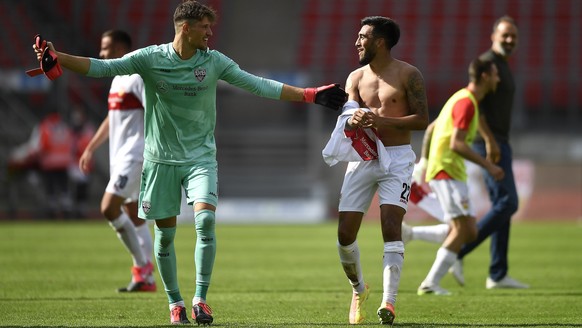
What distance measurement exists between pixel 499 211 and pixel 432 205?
2.50 feet

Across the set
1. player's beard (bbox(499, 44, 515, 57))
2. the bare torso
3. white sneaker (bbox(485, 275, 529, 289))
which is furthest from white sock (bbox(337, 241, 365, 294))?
player's beard (bbox(499, 44, 515, 57))

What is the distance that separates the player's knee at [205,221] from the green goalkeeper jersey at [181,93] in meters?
0.47

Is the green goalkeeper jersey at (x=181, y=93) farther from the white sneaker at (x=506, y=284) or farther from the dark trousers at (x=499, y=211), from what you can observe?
the white sneaker at (x=506, y=284)

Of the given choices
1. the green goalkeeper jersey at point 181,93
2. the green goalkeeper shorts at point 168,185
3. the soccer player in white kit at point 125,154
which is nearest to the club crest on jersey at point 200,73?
the green goalkeeper jersey at point 181,93

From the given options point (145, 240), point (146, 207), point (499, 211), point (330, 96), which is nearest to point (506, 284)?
point (499, 211)

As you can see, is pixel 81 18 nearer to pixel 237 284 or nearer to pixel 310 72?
pixel 310 72

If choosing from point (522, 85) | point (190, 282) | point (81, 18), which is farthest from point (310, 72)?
point (190, 282)

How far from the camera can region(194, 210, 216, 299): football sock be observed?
839cm

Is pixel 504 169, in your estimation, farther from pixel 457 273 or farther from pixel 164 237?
pixel 164 237

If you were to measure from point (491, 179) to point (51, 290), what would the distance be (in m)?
4.68

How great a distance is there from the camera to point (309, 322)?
8.62 metres

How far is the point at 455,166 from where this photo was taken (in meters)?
11.3

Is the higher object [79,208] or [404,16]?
[404,16]

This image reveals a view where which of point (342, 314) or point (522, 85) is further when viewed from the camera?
point (522, 85)
